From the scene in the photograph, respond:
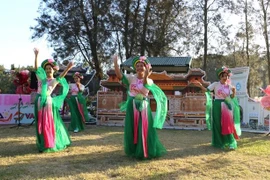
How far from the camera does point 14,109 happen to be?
10859 mm

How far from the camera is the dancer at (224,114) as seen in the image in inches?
251

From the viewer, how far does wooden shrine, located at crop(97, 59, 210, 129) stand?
35.4 ft

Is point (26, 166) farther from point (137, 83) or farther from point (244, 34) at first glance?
point (244, 34)

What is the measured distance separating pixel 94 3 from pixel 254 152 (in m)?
16.5

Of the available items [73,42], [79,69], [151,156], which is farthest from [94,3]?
[151,156]

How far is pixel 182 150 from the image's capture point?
20.2 ft

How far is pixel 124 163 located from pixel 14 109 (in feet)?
24.0

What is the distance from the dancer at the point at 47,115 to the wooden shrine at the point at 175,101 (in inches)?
222

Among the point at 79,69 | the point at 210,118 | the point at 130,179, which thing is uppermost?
the point at 79,69

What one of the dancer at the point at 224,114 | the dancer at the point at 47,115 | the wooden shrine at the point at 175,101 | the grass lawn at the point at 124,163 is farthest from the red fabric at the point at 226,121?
the wooden shrine at the point at 175,101

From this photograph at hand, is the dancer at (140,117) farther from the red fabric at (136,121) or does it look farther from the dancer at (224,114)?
the dancer at (224,114)

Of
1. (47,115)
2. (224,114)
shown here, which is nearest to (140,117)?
(47,115)

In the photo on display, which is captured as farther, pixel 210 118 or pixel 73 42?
pixel 73 42

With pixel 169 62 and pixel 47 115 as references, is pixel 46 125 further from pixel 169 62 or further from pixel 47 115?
pixel 169 62
